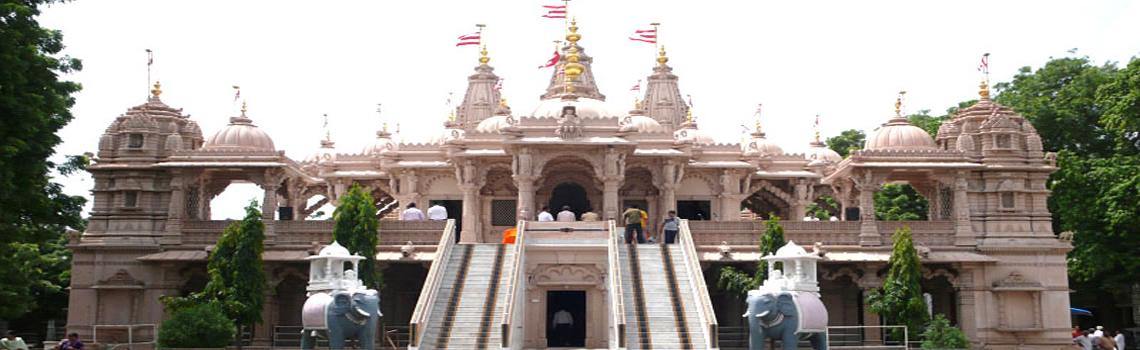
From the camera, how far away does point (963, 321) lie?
115 feet

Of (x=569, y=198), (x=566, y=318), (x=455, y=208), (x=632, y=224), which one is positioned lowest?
(x=566, y=318)

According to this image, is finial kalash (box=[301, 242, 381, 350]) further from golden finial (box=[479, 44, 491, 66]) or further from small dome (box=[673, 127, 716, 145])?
golden finial (box=[479, 44, 491, 66])

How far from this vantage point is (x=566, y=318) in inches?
1316

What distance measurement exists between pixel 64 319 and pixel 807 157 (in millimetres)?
31182

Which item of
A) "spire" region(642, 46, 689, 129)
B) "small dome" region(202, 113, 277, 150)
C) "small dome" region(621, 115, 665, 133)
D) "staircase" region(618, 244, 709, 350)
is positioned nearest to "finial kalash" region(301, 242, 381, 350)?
"staircase" region(618, 244, 709, 350)

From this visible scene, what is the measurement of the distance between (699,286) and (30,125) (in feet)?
50.8

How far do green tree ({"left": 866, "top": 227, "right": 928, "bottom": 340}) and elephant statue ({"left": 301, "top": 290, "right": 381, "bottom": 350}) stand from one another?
13726mm

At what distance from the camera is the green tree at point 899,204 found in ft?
169

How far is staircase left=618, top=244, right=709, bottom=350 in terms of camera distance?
88.1 feet

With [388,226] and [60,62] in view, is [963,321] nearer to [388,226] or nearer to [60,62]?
[388,226]

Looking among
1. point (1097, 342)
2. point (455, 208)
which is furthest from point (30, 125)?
point (1097, 342)

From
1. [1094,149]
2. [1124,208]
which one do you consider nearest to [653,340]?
[1124,208]

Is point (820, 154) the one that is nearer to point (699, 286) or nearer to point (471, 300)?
point (699, 286)

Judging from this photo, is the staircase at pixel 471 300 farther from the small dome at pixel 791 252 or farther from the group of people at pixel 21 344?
the group of people at pixel 21 344
